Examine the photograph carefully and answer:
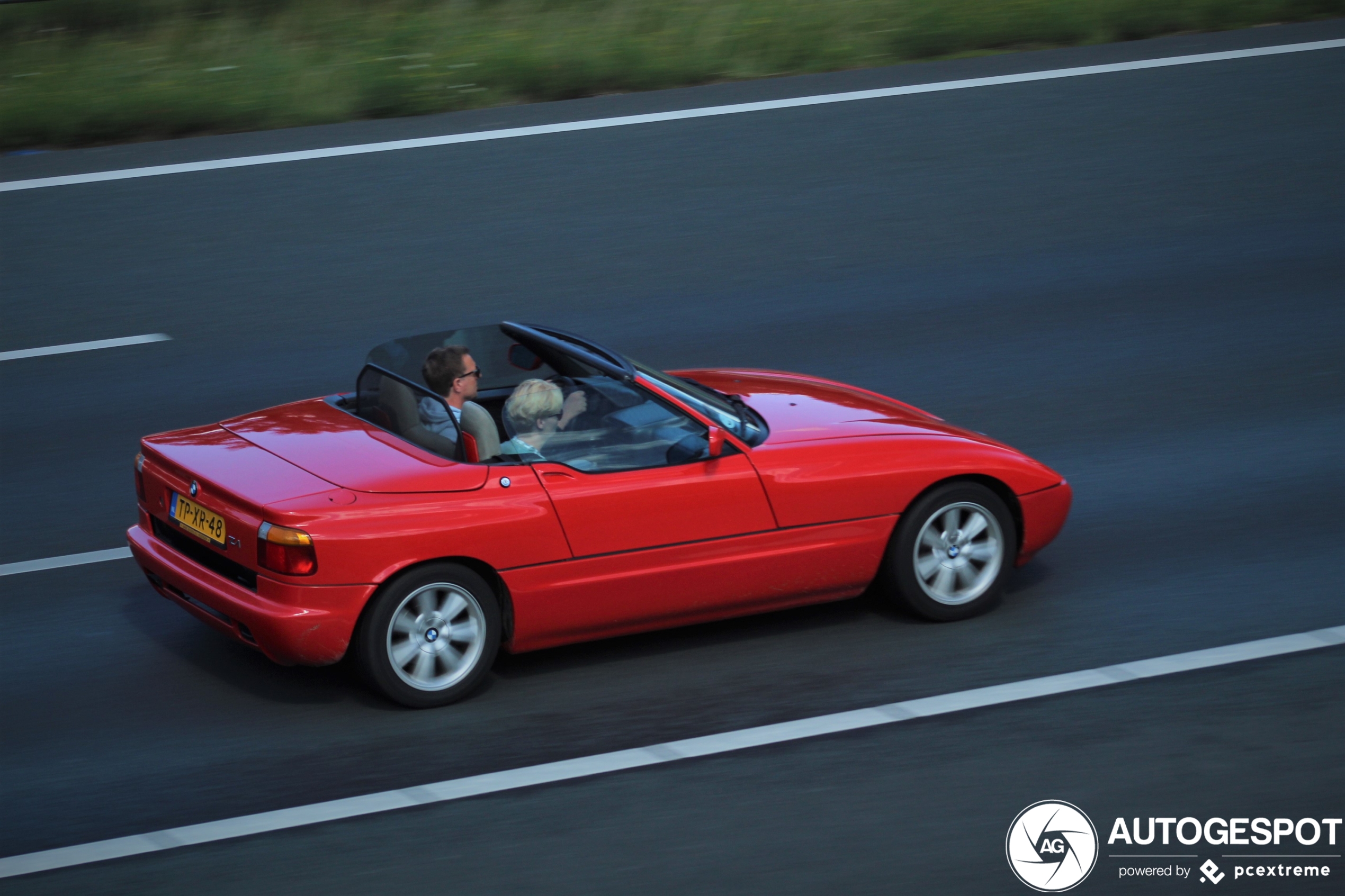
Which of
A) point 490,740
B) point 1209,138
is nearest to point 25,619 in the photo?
point 490,740

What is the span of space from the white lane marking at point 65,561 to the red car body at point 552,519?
3.93 ft

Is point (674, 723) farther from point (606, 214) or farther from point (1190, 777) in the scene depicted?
point (606, 214)

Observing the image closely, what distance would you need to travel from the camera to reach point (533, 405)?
6.59m

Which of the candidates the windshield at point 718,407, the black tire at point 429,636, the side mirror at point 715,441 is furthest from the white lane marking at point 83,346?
the side mirror at point 715,441

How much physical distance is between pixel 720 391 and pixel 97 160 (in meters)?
7.95

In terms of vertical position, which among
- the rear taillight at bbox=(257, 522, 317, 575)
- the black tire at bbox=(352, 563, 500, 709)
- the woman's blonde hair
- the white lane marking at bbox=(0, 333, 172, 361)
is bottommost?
the black tire at bbox=(352, 563, 500, 709)

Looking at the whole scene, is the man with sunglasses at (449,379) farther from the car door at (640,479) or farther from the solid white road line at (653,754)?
the solid white road line at (653,754)

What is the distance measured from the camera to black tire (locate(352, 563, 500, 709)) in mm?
6004

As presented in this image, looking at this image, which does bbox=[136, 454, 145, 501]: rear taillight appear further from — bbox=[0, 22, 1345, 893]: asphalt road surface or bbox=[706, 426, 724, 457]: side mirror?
bbox=[706, 426, 724, 457]: side mirror

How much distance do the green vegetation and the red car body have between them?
822cm

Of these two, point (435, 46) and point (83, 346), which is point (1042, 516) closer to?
point (83, 346)

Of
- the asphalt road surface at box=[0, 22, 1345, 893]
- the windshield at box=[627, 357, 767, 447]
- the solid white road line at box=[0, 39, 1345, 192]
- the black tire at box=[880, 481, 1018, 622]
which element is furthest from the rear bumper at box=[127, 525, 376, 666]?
the solid white road line at box=[0, 39, 1345, 192]

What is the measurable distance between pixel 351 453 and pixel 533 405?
77 centimetres

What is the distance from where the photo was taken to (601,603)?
6.41 metres
